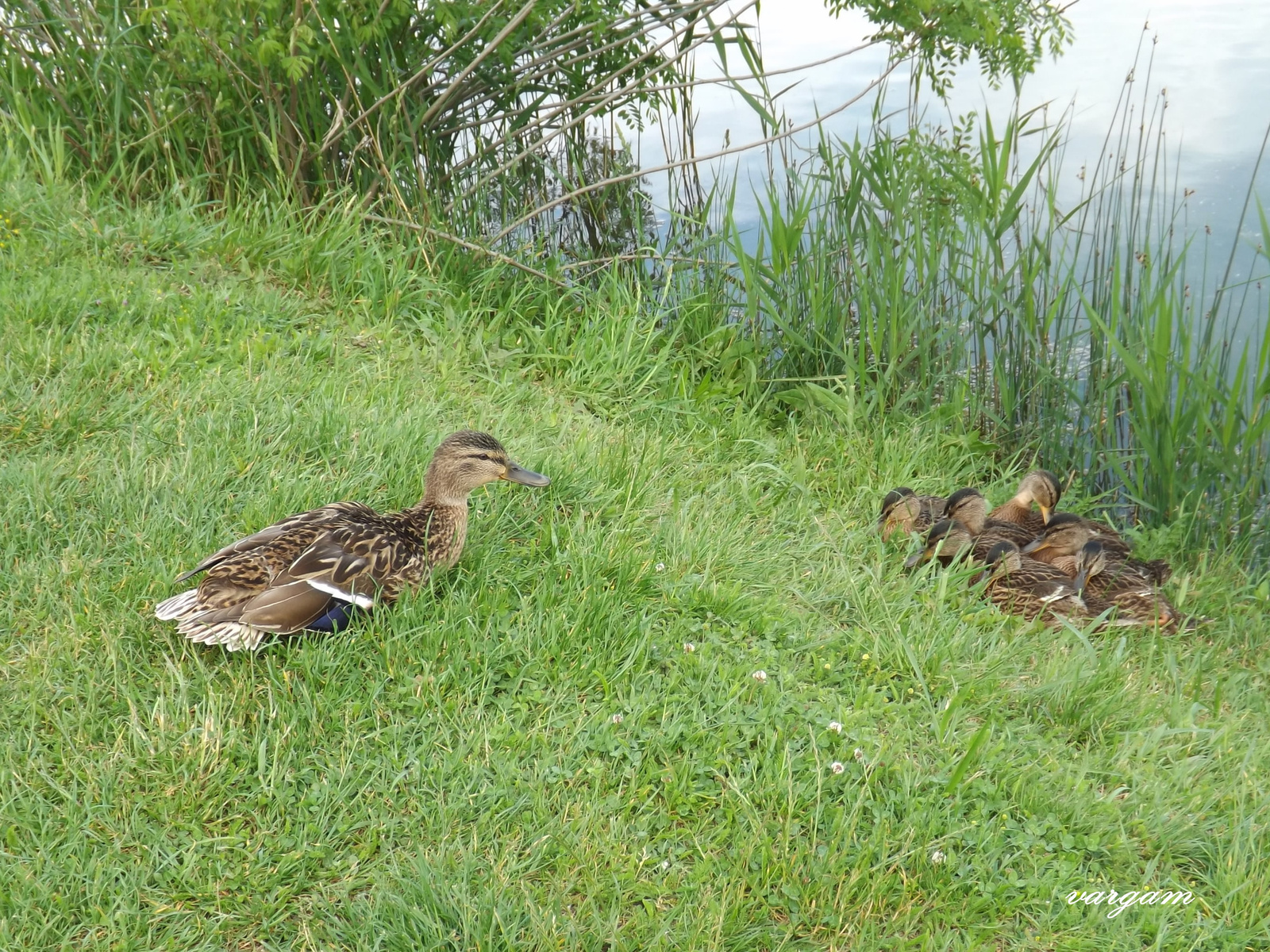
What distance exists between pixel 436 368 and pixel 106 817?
320cm

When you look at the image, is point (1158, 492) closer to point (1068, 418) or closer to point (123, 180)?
point (1068, 418)

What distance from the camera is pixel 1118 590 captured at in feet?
15.9

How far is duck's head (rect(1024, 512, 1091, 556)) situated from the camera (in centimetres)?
510

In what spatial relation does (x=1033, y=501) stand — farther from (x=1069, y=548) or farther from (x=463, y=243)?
(x=463, y=243)

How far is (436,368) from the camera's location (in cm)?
571

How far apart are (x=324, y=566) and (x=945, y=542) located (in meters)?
2.70

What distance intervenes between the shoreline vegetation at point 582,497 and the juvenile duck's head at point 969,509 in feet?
1.43

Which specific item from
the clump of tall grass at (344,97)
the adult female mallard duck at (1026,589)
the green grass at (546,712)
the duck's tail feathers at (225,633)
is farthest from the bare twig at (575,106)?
the duck's tail feathers at (225,633)

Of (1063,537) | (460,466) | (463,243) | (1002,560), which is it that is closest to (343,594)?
(460,466)

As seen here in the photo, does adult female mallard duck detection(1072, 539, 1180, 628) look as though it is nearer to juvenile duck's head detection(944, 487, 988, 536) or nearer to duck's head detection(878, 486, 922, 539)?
juvenile duck's head detection(944, 487, 988, 536)

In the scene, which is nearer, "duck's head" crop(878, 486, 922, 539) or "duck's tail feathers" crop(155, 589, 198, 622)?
"duck's tail feathers" crop(155, 589, 198, 622)

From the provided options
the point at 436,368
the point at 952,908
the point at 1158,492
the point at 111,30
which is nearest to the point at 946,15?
the point at 1158,492

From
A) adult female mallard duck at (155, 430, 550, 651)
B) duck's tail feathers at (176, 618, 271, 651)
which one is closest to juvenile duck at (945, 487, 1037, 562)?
adult female mallard duck at (155, 430, 550, 651)

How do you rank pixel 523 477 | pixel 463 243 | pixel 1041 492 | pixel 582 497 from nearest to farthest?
1. pixel 523 477
2. pixel 582 497
3. pixel 1041 492
4. pixel 463 243
